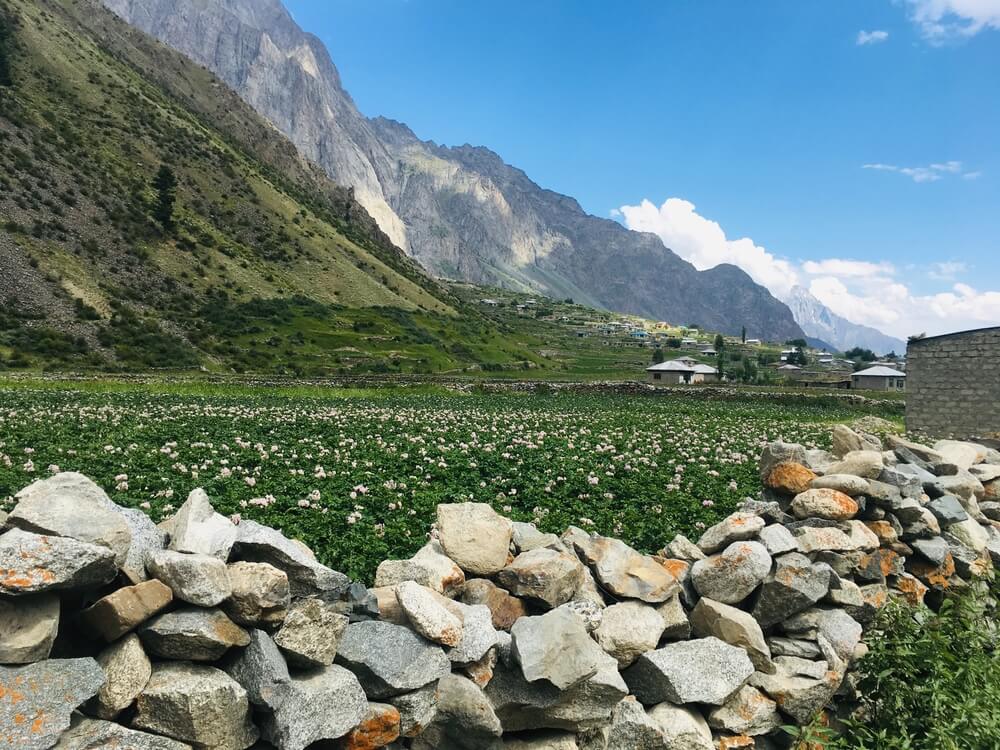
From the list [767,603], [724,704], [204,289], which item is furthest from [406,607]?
[204,289]

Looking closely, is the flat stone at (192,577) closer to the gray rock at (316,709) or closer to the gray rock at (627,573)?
the gray rock at (316,709)

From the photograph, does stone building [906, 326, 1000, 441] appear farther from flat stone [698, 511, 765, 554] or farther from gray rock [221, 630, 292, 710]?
gray rock [221, 630, 292, 710]

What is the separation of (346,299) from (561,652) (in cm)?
10568

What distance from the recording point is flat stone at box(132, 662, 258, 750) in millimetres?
3818

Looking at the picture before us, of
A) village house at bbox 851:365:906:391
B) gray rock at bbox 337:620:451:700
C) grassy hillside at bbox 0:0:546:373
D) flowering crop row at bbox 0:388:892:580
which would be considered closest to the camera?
gray rock at bbox 337:620:451:700

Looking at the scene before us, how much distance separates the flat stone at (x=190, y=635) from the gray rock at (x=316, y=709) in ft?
1.84

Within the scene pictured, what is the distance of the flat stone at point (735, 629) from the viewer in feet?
21.4

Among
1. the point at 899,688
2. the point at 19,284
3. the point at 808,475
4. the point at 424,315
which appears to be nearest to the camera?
the point at 899,688

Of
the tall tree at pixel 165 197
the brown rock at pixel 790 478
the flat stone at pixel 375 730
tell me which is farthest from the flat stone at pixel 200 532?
the tall tree at pixel 165 197

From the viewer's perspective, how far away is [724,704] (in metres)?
6.21

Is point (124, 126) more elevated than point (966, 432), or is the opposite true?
point (124, 126)

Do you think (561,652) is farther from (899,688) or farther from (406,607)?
(899,688)

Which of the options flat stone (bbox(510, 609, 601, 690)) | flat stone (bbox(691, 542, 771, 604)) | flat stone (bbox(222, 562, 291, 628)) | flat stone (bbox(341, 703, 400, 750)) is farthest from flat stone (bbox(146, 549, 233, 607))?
flat stone (bbox(691, 542, 771, 604))

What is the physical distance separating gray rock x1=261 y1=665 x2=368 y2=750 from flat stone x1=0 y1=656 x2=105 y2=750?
122cm
